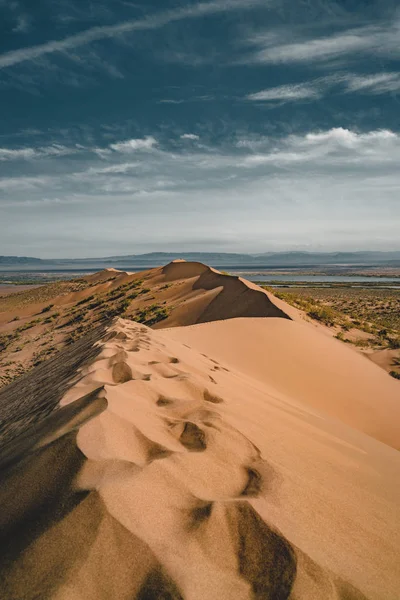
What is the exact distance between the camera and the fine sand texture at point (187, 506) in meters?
1.58

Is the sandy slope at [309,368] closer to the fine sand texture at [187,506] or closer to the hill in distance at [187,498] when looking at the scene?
the hill in distance at [187,498]

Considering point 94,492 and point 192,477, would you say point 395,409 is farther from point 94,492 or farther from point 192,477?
point 94,492

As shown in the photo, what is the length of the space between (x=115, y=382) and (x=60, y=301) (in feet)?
82.4

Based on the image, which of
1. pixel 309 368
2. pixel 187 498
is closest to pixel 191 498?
pixel 187 498

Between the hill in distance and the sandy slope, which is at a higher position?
the hill in distance

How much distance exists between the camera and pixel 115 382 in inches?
163

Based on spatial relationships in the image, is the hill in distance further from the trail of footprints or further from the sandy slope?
the sandy slope

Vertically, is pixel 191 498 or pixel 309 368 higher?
pixel 191 498

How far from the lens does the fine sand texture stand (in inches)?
62.0

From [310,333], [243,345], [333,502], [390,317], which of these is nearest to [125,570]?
[333,502]

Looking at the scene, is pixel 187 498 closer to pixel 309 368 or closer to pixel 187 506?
pixel 187 506

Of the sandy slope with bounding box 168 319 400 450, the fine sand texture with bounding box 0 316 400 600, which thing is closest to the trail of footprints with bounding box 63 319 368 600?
the fine sand texture with bounding box 0 316 400 600

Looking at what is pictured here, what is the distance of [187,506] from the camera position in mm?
1966

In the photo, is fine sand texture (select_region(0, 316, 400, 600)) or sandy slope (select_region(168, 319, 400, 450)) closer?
fine sand texture (select_region(0, 316, 400, 600))
